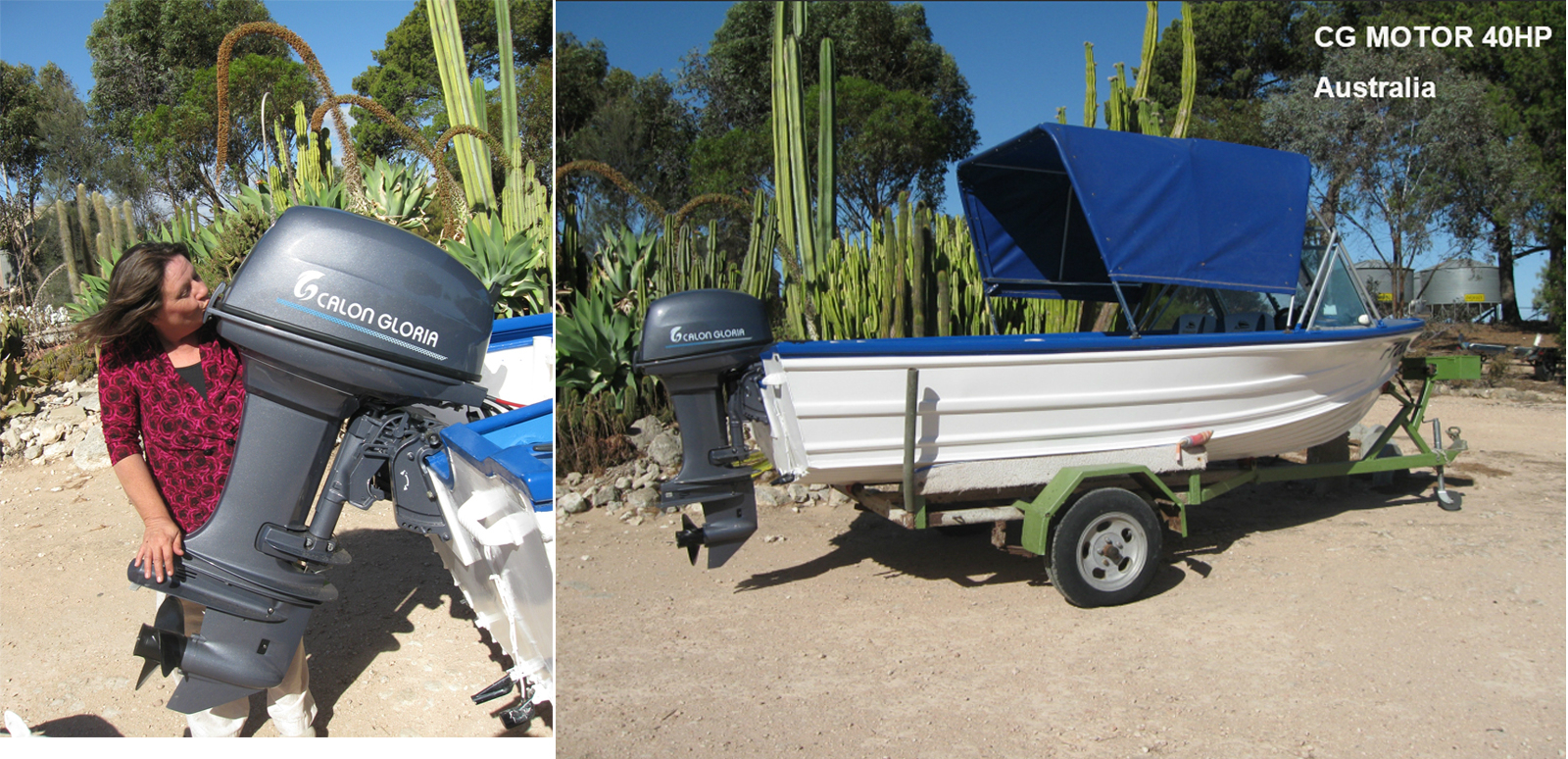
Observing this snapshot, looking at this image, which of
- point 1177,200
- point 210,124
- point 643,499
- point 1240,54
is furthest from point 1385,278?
point 210,124

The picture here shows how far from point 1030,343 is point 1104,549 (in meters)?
1.04

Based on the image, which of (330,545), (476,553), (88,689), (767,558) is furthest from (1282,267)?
(88,689)

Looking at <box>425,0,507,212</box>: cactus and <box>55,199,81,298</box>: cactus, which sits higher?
<box>425,0,507,212</box>: cactus

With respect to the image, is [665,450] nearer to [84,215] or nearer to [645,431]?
[645,431]

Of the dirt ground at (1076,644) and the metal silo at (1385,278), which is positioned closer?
the dirt ground at (1076,644)

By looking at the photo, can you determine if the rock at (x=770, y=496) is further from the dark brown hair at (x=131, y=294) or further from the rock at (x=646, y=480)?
the dark brown hair at (x=131, y=294)

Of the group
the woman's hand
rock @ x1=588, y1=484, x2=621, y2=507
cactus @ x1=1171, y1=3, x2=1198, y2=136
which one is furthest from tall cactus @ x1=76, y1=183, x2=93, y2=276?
cactus @ x1=1171, y1=3, x2=1198, y2=136

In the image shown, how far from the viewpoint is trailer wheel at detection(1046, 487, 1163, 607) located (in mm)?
4086

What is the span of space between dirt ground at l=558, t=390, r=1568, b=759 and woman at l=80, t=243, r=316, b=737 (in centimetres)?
164

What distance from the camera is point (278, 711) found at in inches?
79.0

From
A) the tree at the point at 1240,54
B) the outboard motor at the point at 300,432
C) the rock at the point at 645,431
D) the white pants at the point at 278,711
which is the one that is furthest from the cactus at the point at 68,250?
the tree at the point at 1240,54

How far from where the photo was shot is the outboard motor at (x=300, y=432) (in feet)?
5.91

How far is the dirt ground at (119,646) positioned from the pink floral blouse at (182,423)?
1.06 feet

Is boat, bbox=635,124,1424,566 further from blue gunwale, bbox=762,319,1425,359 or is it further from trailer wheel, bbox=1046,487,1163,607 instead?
trailer wheel, bbox=1046,487,1163,607
